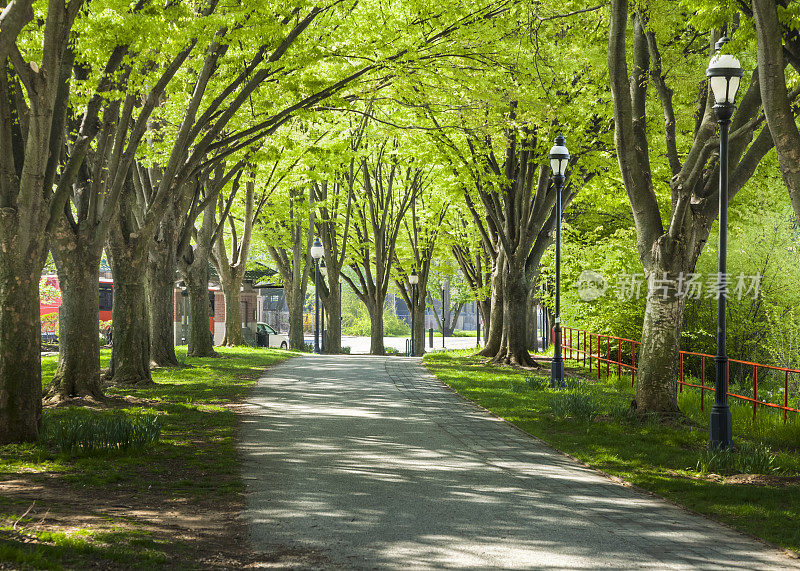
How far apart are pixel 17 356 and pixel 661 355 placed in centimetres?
819

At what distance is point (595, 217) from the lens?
2822cm

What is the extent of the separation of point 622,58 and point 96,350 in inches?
340

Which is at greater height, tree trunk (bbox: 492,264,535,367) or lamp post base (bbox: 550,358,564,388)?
tree trunk (bbox: 492,264,535,367)

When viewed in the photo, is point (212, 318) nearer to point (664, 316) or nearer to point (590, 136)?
point (590, 136)

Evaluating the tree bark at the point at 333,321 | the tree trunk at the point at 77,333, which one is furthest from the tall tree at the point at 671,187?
the tree bark at the point at 333,321

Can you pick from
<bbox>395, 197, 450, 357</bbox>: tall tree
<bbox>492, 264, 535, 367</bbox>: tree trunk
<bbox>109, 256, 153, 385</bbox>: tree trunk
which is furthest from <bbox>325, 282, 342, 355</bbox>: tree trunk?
<bbox>109, 256, 153, 385</bbox>: tree trunk

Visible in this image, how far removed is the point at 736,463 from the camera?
27.0 ft

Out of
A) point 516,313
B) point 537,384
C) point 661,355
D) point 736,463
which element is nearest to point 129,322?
point 537,384

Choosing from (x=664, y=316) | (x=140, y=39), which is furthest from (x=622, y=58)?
(x=140, y=39)

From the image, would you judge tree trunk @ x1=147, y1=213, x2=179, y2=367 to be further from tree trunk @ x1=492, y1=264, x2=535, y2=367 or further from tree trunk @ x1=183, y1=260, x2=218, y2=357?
tree trunk @ x1=492, y1=264, x2=535, y2=367

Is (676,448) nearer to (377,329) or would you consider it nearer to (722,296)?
(722,296)

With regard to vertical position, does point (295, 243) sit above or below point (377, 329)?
above

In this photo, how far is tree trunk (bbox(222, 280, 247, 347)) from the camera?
2598 cm

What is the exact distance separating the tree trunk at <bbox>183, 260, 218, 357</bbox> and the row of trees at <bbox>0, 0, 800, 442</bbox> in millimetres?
61
